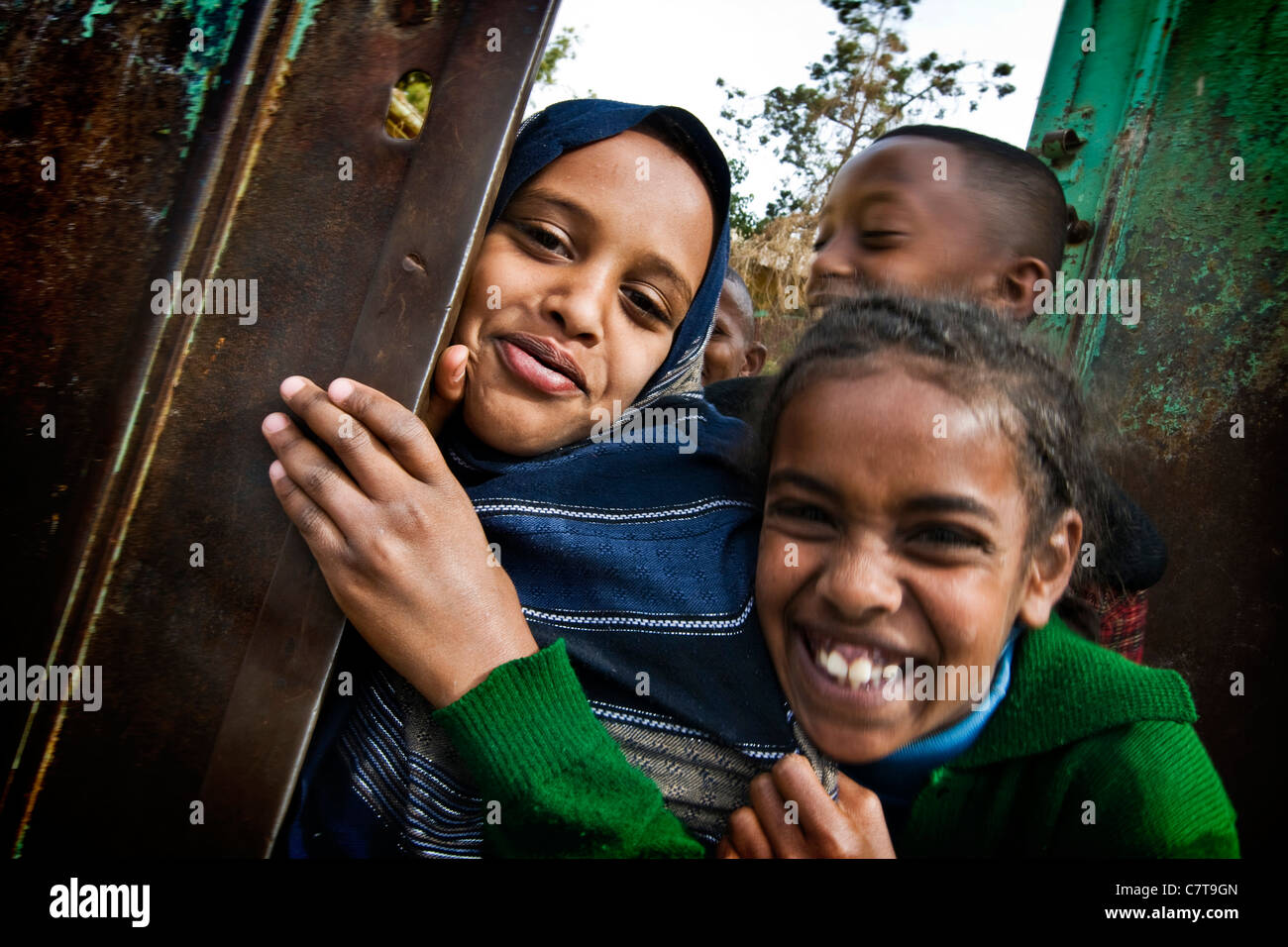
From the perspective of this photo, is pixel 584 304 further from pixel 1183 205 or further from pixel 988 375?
pixel 1183 205

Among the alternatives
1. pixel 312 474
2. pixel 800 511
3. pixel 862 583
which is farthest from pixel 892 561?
pixel 312 474

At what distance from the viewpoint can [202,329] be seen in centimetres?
103

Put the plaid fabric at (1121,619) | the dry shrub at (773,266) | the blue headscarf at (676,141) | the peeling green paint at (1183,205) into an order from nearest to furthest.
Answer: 1. the blue headscarf at (676,141)
2. the plaid fabric at (1121,619)
3. the peeling green paint at (1183,205)
4. the dry shrub at (773,266)

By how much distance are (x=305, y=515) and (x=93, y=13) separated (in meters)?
0.74

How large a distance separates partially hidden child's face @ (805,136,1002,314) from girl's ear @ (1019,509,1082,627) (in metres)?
0.78

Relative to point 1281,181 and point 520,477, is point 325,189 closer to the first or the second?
point 520,477

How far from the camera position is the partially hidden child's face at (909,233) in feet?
6.49

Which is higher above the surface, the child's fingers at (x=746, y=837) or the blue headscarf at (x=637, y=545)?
the blue headscarf at (x=637, y=545)

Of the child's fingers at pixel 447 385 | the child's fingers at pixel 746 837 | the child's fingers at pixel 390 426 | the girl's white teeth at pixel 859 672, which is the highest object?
the child's fingers at pixel 447 385

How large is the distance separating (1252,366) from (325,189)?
2.00 meters

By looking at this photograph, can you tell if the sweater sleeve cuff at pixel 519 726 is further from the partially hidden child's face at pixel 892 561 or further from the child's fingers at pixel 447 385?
the child's fingers at pixel 447 385

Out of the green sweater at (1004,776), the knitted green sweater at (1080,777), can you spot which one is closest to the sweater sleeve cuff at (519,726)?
the green sweater at (1004,776)

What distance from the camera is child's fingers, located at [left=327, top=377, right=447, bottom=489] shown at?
3.39ft

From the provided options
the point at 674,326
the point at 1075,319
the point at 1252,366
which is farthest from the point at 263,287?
the point at 1252,366
